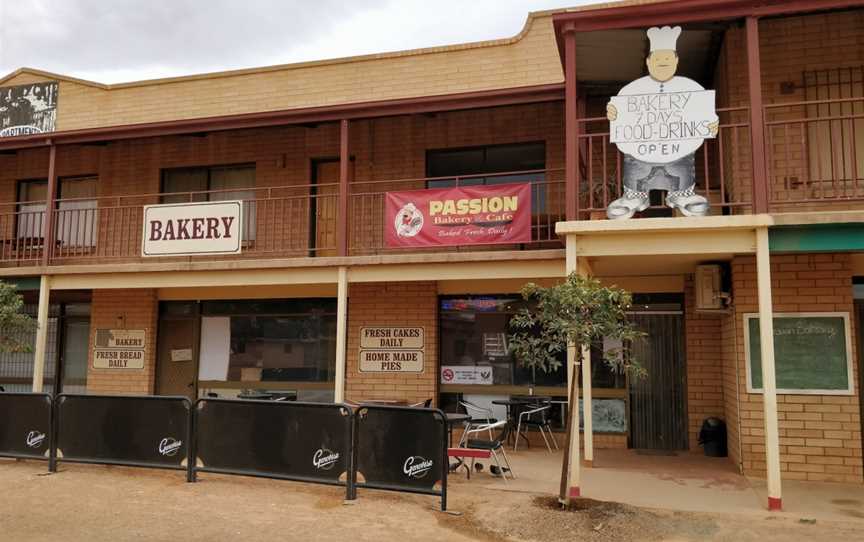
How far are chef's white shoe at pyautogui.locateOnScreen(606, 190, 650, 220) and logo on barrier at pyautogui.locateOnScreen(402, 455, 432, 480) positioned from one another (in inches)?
136

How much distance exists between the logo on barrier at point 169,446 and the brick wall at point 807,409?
6964 mm

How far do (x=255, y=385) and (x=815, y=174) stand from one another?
9.50 m

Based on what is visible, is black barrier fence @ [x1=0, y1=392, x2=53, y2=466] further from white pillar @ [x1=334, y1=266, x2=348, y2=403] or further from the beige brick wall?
the beige brick wall

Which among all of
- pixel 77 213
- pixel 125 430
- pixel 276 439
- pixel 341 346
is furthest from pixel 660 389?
pixel 77 213

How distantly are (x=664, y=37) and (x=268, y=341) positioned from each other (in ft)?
27.1

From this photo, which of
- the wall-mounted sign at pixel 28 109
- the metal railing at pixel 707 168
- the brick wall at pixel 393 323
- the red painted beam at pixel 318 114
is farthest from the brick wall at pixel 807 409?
the wall-mounted sign at pixel 28 109

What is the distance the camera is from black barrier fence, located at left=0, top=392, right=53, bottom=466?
8.71m

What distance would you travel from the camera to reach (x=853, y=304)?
29.2ft

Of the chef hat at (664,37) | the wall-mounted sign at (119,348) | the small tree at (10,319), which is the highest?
the chef hat at (664,37)

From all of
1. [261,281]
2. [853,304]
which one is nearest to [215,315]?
[261,281]

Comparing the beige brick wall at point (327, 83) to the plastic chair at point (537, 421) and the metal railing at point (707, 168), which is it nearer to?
the metal railing at point (707, 168)

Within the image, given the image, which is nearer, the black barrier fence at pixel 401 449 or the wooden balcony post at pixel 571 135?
the black barrier fence at pixel 401 449

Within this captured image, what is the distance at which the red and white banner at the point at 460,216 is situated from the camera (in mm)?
9391

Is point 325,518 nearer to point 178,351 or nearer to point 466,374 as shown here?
point 466,374
